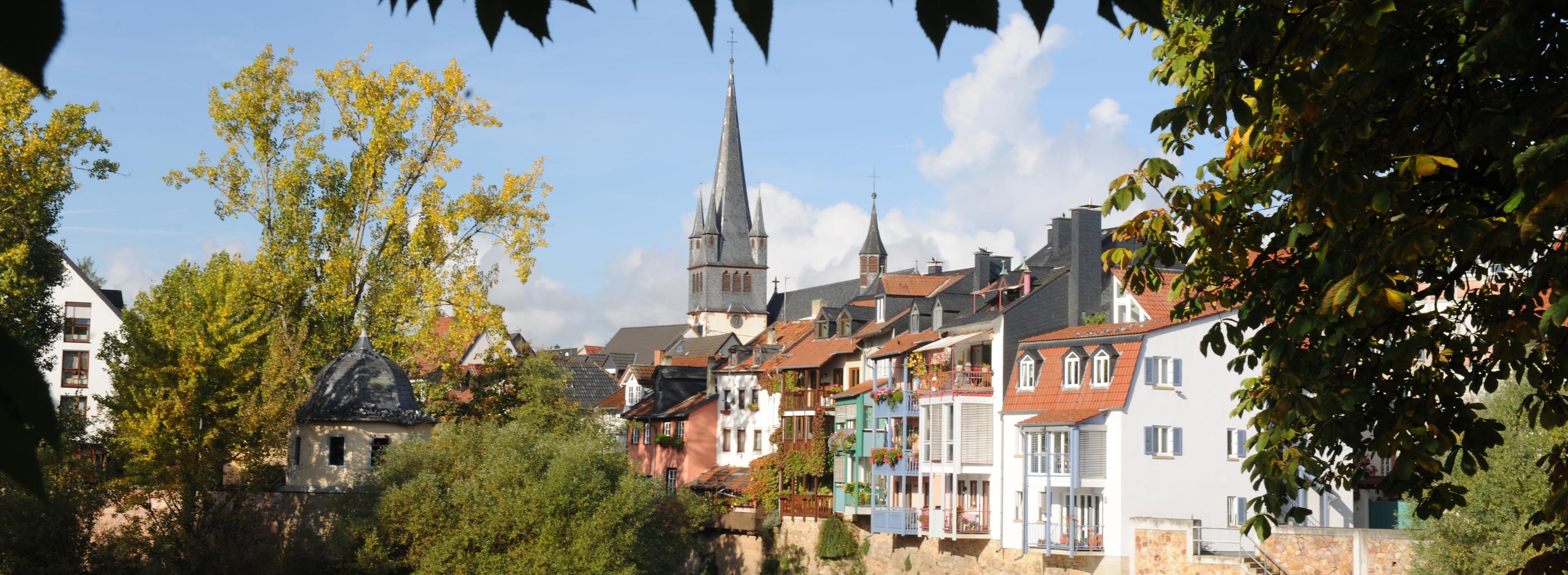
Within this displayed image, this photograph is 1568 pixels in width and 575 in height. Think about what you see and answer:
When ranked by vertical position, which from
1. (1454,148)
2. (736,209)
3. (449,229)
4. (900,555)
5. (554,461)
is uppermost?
(736,209)

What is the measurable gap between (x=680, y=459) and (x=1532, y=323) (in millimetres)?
53569

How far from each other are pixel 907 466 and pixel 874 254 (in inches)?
3326

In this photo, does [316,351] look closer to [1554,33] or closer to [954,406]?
[954,406]

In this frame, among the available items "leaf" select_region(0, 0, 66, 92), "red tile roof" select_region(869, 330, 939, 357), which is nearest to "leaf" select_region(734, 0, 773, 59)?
"leaf" select_region(0, 0, 66, 92)

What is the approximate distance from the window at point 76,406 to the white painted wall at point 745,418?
23281 mm

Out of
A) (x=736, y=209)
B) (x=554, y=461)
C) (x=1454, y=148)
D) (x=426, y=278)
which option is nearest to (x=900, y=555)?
(x=554, y=461)

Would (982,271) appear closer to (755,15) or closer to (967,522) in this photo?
(967,522)

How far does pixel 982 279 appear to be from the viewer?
1971 inches

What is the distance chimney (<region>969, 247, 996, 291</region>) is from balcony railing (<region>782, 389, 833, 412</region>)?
655 cm

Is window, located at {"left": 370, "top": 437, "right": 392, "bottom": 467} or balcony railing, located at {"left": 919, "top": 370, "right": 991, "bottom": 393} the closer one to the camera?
window, located at {"left": 370, "top": 437, "right": 392, "bottom": 467}

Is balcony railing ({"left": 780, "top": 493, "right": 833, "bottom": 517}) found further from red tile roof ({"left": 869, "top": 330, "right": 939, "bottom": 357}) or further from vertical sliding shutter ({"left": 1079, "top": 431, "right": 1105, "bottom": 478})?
vertical sliding shutter ({"left": 1079, "top": 431, "right": 1105, "bottom": 478})

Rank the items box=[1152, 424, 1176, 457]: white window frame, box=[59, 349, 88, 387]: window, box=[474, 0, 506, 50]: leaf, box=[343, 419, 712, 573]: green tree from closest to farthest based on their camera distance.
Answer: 1. box=[474, 0, 506, 50]: leaf
2. box=[343, 419, 712, 573]: green tree
3. box=[1152, 424, 1176, 457]: white window frame
4. box=[59, 349, 88, 387]: window

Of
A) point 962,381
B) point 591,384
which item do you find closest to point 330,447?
point 962,381

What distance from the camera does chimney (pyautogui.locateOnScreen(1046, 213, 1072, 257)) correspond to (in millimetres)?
49875
